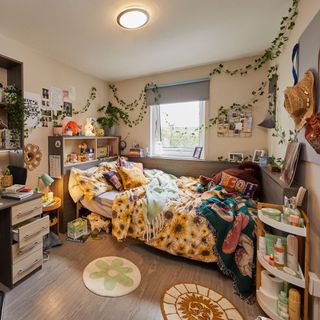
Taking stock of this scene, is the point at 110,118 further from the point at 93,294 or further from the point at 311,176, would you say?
the point at 311,176

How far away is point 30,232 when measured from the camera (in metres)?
1.67

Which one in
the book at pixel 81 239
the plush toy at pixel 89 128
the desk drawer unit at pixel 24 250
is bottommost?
the book at pixel 81 239

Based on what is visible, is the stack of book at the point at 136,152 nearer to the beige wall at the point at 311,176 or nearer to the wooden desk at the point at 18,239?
the wooden desk at the point at 18,239

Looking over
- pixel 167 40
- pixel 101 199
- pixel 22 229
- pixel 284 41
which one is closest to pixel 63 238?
pixel 101 199

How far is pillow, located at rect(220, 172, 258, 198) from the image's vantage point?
220 cm

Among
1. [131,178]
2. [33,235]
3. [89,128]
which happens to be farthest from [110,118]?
[33,235]

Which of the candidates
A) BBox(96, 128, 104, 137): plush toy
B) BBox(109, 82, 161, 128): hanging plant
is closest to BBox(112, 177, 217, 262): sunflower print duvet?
BBox(96, 128, 104, 137): plush toy

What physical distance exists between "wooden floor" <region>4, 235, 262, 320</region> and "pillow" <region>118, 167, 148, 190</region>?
2.71 feet

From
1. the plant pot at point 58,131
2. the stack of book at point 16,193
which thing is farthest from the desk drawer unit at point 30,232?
the plant pot at point 58,131

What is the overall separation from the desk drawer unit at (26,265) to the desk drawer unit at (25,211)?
351 mm

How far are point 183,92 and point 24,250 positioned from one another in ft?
9.47

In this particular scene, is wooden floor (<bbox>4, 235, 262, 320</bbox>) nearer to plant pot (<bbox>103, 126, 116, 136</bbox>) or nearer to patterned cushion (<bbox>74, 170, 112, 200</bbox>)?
patterned cushion (<bbox>74, 170, 112, 200</bbox>)

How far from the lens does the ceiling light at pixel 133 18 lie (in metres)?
1.67

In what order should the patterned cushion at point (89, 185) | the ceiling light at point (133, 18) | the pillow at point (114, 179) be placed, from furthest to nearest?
the pillow at point (114, 179) < the patterned cushion at point (89, 185) < the ceiling light at point (133, 18)
